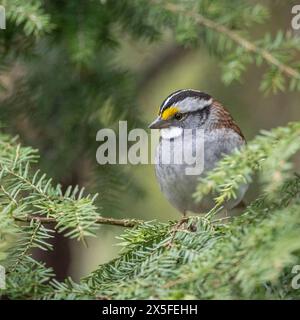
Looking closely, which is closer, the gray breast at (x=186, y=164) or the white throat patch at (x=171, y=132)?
the gray breast at (x=186, y=164)

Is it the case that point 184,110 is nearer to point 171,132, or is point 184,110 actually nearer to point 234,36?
point 171,132

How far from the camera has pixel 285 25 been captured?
4.59m

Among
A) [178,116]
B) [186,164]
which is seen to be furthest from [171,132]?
[186,164]

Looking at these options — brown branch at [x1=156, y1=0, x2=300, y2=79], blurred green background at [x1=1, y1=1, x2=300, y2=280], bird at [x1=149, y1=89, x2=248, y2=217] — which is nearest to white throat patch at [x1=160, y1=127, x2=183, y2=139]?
bird at [x1=149, y1=89, x2=248, y2=217]

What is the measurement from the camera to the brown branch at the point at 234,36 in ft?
9.04

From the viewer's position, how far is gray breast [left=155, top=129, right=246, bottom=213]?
11.2 ft

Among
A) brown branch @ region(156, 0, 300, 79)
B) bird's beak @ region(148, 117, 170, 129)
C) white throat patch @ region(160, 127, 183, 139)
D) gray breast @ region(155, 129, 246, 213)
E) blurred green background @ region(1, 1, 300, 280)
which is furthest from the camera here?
white throat patch @ region(160, 127, 183, 139)

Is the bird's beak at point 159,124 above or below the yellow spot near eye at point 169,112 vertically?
below

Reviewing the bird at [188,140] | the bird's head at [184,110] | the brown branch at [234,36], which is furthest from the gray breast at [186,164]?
the brown branch at [234,36]

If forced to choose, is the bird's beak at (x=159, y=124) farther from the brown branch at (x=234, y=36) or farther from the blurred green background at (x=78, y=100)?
the brown branch at (x=234, y=36)

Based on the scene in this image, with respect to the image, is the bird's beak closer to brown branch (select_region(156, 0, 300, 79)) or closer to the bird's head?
the bird's head

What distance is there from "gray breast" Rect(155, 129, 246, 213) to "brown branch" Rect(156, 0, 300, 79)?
701 millimetres
